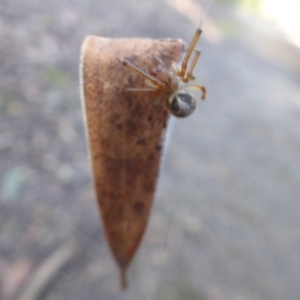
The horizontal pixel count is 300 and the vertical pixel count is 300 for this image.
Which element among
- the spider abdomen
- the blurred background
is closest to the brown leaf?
the spider abdomen

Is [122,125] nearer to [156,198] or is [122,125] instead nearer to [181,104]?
[181,104]

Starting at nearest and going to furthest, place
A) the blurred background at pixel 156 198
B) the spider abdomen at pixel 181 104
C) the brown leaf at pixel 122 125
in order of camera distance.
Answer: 1. the brown leaf at pixel 122 125
2. the spider abdomen at pixel 181 104
3. the blurred background at pixel 156 198

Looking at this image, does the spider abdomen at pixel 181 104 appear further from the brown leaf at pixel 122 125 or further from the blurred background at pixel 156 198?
the blurred background at pixel 156 198

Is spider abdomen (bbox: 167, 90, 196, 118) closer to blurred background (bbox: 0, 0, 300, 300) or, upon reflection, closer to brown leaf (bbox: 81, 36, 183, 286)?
brown leaf (bbox: 81, 36, 183, 286)

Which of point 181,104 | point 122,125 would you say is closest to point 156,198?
point 181,104

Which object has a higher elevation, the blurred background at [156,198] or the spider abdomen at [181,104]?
the spider abdomen at [181,104]

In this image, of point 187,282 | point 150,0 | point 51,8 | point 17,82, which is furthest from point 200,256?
point 150,0

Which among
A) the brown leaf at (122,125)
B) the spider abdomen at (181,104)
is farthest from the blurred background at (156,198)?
the brown leaf at (122,125)
